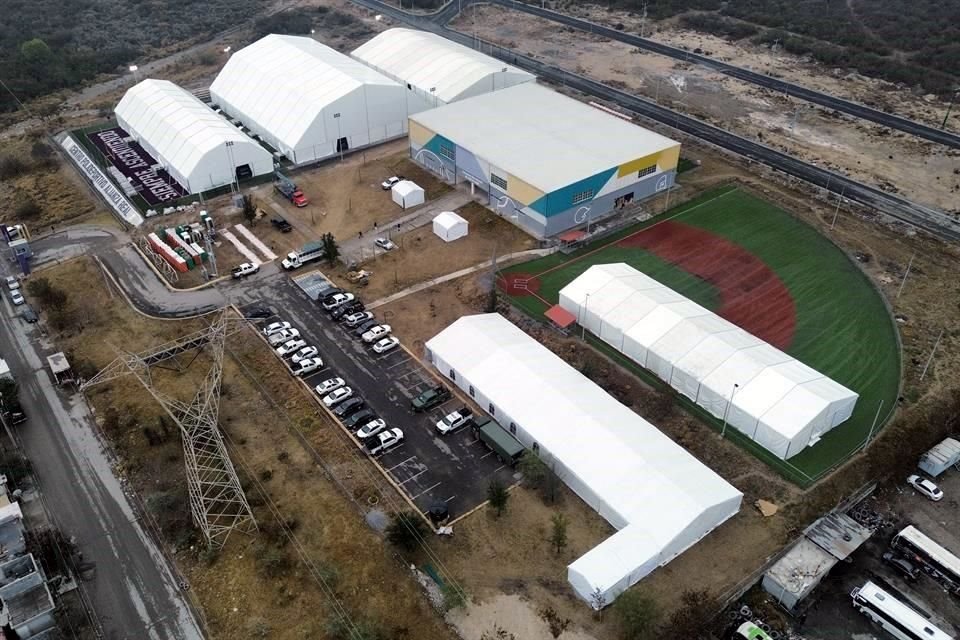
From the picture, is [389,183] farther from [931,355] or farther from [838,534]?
[838,534]

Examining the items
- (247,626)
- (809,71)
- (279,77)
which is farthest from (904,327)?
(279,77)

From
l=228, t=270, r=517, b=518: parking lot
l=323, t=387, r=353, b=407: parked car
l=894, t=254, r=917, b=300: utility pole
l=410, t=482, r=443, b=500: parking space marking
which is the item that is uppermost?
l=894, t=254, r=917, b=300: utility pole

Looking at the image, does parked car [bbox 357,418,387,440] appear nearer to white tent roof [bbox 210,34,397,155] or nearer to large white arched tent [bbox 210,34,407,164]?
large white arched tent [bbox 210,34,407,164]

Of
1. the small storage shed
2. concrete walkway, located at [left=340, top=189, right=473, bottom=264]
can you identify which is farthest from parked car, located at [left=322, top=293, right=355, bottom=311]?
the small storage shed

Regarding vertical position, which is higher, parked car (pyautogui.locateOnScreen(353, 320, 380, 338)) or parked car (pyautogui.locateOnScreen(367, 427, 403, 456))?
parked car (pyautogui.locateOnScreen(353, 320, 380, 338))

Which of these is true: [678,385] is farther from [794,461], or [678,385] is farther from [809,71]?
[809,71]

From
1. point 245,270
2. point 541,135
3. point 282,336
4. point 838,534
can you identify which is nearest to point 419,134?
point 541,135

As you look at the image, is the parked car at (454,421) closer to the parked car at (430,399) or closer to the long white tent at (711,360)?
the parked car at (430,399)
